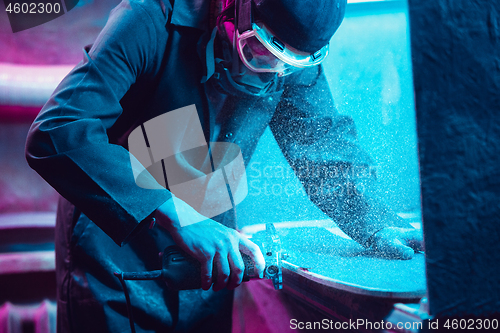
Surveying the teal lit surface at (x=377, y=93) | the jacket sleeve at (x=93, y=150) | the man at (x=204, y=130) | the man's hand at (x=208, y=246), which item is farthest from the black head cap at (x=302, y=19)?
the teal lit surface at (x=377, y=93)

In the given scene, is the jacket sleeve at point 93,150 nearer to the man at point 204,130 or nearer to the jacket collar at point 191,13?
the man at point 204,130

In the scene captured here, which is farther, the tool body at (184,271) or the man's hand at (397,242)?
the man's hand at (397,242)

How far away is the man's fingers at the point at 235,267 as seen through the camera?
29.2 inches

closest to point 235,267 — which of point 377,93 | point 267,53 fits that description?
point 267,53

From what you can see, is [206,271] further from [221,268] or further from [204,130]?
[204,130]

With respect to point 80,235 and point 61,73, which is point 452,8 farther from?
point 61,73

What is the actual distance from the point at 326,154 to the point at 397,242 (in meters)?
0.44

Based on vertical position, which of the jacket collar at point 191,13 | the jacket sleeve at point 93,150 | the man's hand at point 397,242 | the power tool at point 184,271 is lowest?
the man's hand at point 397,242

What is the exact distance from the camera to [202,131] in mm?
1080

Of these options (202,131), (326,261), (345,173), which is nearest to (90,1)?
(202,131)

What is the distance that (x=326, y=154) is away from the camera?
1.23 metres

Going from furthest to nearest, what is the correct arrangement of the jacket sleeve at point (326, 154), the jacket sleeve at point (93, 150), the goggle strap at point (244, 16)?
the jacket sleeve at point (326, 154) < the goggle strap at point (244, 16) < the jacket sleeve at point (93, 150)

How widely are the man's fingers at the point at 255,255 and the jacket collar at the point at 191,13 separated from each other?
2.12 ft

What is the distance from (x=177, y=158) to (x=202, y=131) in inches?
5.0
